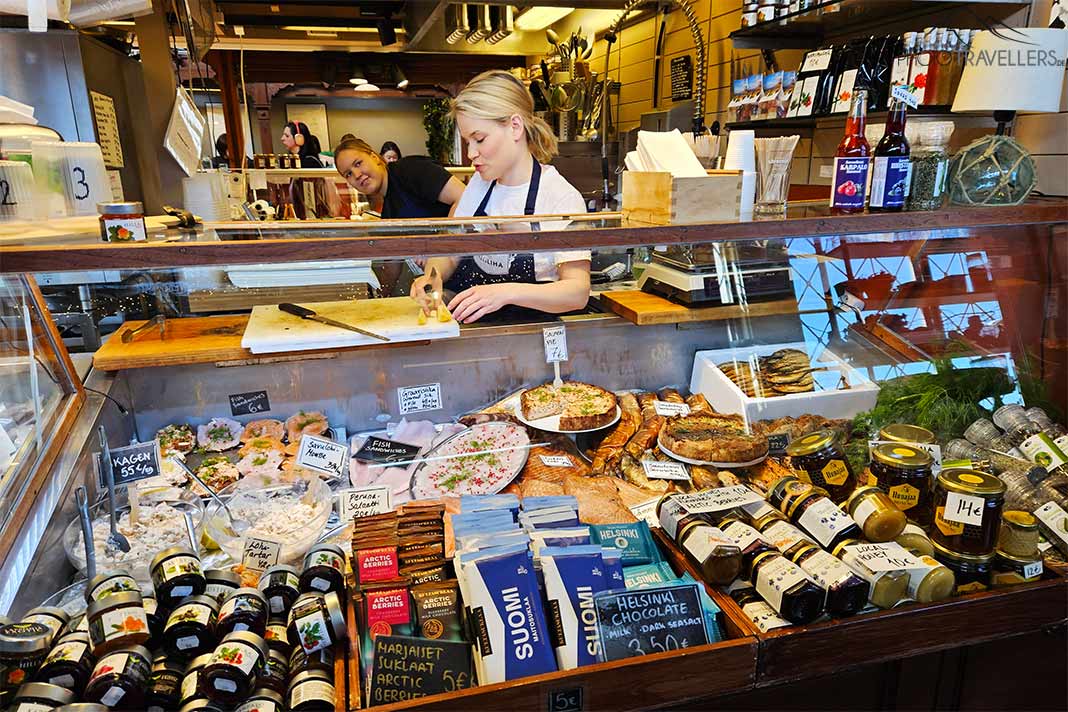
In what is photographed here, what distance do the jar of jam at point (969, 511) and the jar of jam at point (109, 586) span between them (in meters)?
1.72

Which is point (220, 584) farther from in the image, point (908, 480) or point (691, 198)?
point (908, 480)

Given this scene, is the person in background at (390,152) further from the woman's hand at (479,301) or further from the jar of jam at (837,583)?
the jar of jam at (837,583)

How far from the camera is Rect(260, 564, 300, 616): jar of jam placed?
4.41 feet

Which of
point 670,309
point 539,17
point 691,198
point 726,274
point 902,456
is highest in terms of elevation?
point 539,17

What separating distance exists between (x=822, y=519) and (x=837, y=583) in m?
0.21

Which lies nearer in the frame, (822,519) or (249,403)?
(822,519)

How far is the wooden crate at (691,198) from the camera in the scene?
165 cm

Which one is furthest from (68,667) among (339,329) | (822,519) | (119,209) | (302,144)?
(302,144)

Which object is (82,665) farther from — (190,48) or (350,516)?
(190,48)

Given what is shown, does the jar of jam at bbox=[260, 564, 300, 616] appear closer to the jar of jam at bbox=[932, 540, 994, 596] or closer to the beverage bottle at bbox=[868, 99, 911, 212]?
the jar of jam at bbox=[932, 540, 994, 596]

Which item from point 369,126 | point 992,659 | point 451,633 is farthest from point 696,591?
point 369,126

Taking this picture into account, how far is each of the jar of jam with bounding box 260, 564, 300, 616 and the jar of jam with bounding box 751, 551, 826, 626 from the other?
3.18ft

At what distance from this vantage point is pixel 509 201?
2893 mm

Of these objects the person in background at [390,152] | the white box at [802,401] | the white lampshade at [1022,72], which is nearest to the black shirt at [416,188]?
the white box at [802,401]
